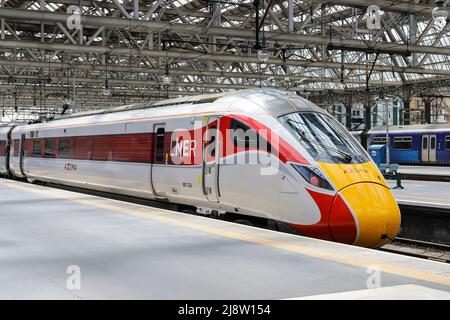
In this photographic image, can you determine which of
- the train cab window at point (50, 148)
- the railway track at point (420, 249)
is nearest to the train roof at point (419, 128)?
the railway track at point (420, 249)

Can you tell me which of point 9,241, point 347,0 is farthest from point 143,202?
point 347,0

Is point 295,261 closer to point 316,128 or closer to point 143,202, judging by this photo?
point 316,128

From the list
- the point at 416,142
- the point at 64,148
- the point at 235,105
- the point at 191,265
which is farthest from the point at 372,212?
the point at 416,142

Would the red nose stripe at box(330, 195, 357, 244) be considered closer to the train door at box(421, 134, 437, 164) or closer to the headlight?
the headlight

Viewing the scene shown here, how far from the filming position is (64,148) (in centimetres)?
1944

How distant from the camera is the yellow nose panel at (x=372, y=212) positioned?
29.1 feet

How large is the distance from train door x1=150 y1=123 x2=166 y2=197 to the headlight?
14.7 feet

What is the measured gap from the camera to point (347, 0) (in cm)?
1814

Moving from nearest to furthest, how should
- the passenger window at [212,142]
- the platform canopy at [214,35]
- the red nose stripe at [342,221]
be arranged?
the red nose stripe at [342,221] < the passenger window at [212,142] < the platform canopy at [214,35]

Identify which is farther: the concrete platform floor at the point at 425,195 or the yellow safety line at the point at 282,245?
the concrete platform floor at the point at 425,195

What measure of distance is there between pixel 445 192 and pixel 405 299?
1459cm

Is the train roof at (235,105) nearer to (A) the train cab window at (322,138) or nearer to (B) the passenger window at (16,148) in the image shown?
(A) the train cab window at (322,138)

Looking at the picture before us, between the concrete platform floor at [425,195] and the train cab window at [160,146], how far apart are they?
6.19 metres

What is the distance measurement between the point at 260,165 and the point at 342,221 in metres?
1.80
